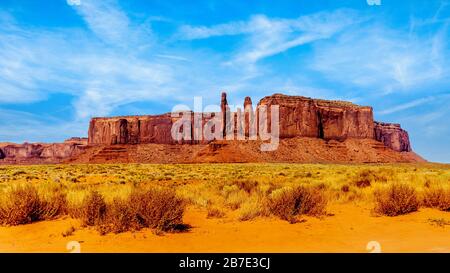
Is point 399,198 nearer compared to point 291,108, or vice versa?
point 399,198

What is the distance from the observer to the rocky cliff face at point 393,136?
165m

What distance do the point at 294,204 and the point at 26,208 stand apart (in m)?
6.62

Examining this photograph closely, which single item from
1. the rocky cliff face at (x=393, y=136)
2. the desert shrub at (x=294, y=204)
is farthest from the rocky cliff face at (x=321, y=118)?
the desert shrub at (x=294, y=204)

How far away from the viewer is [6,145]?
17300 centimetres

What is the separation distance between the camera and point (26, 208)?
8.82 metres

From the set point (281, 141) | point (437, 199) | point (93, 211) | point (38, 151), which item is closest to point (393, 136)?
point (281, 141)

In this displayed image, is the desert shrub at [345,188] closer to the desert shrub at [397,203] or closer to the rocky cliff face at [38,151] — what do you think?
the desert shrub at [397,203]

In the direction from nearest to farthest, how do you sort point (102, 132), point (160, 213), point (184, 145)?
point (160, 213) → point (184, 145) → point (102, 132)

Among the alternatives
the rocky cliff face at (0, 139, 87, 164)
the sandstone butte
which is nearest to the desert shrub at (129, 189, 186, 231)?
the sandstone butte

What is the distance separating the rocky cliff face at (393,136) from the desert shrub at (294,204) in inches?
6492
